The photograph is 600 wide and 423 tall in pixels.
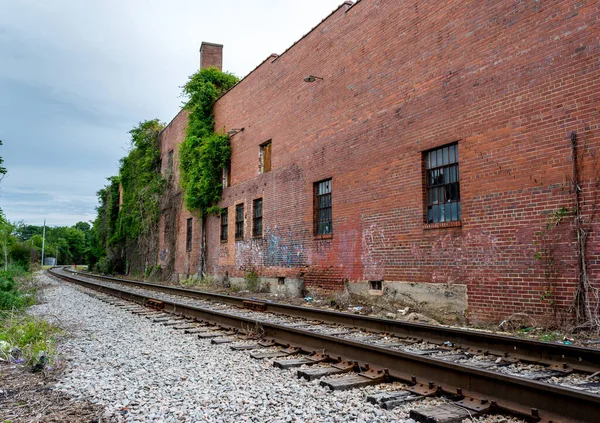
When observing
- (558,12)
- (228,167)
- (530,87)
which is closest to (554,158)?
(530,87)

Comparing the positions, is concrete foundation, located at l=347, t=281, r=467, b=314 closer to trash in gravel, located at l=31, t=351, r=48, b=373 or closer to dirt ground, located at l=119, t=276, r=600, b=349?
dirt ground, located at l=119, t=276, r=600, b=349

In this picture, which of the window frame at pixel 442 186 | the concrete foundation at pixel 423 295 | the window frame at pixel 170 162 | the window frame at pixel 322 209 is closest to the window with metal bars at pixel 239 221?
the window frame at pixel 322 209

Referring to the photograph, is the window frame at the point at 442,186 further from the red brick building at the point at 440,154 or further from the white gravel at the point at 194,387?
the white gravel at the point at 194,387

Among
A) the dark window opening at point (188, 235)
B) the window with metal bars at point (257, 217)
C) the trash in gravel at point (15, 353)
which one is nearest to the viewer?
the trash in gravel at point (15, 353)

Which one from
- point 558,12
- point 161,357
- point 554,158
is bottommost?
point 161,357

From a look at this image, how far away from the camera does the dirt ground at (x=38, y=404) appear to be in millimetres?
3737

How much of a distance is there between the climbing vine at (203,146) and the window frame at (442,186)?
12.1 m

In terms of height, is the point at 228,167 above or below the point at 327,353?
above

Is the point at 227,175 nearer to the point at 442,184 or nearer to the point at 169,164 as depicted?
the point at 169,164

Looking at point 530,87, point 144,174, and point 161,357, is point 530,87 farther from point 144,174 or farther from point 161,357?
point 144,174

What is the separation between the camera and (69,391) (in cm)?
458

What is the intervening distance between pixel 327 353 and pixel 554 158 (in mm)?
4974

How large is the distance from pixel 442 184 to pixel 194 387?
700cm

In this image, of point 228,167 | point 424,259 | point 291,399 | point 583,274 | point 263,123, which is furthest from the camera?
point 228,167
